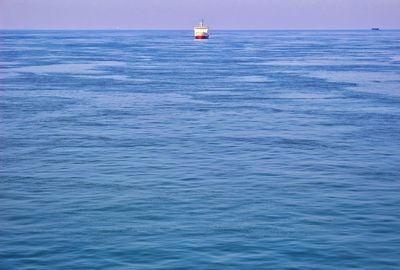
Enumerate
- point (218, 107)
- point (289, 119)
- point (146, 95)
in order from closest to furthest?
A: point (289, 119), point (218, 107), point (146, 95)

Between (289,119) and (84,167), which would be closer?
(84,167)

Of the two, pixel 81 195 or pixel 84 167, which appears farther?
pixel 84 167

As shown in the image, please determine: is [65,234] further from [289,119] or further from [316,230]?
[289,119]

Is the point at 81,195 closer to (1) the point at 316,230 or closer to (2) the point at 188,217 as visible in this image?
(2) the point at 188,217

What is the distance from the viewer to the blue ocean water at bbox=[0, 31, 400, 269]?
2333cm

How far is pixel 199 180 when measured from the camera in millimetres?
33062

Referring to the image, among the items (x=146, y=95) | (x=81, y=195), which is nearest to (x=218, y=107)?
(x=146, y=95)

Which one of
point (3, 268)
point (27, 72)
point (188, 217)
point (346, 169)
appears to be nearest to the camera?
point (3, 268)

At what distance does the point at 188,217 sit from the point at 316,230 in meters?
5.56

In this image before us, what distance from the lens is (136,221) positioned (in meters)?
26.4

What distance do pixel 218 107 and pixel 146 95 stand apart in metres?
11.7

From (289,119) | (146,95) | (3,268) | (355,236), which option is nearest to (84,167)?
(3,268)

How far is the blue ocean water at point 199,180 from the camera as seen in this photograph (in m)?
23.3

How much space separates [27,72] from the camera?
91.6 m
